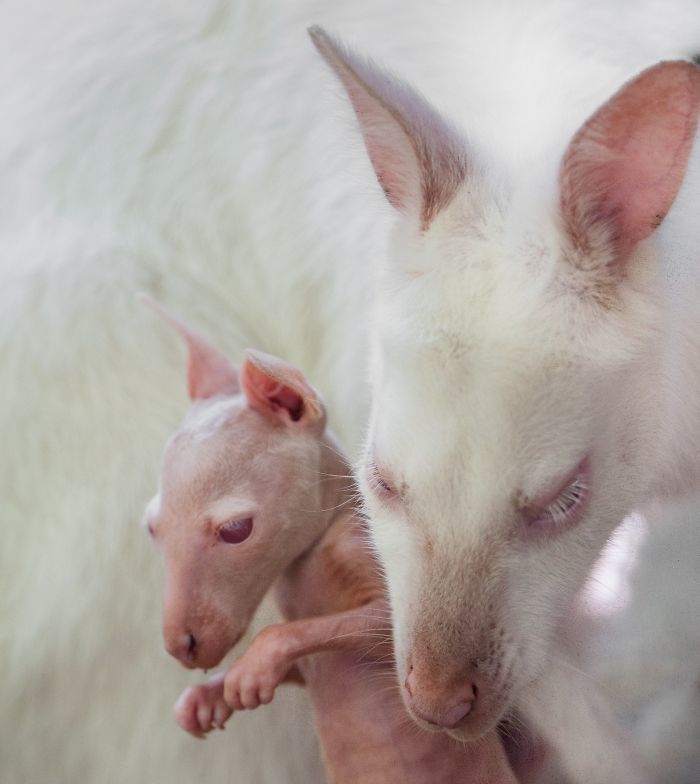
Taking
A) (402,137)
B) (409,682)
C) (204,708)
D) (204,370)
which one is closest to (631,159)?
(402,137)

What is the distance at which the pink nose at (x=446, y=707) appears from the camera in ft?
2.80

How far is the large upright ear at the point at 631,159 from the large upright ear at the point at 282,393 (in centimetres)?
35

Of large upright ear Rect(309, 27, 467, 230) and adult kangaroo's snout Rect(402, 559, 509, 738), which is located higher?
large upright ear Rect(309, 27, 467, 230)

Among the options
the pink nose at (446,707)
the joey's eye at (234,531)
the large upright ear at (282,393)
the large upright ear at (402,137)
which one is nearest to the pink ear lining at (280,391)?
the large upright ear at (282,393)

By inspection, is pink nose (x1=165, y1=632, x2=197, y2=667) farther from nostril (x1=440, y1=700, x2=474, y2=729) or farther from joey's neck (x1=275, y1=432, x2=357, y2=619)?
nostril (x1=440, y1=700, x2=474, y2=729)

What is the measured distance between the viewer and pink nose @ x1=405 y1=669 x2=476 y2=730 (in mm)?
853

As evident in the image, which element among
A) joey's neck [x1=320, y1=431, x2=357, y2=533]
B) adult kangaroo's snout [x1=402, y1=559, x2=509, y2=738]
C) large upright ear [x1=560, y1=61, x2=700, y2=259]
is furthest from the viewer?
joey's neck [x1=320, y1=431, x2=357, y2=533]

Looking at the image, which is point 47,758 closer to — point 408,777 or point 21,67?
point 408,777

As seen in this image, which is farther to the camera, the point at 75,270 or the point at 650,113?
the point at 75,270

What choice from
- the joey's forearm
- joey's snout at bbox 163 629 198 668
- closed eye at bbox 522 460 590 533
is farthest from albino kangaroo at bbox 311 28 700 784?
joey's snout at bbox 163 629 198 668

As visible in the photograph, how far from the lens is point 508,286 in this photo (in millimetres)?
845

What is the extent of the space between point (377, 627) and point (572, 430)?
0.32 meters

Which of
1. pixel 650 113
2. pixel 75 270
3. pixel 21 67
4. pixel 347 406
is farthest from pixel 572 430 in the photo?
pixel 21 67

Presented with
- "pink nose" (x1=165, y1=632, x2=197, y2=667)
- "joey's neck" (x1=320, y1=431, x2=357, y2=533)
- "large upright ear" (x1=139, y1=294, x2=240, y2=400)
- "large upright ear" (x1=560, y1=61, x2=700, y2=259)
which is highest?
"large upright ear" (x1=560, y1=61, x2=700, y2=259)
